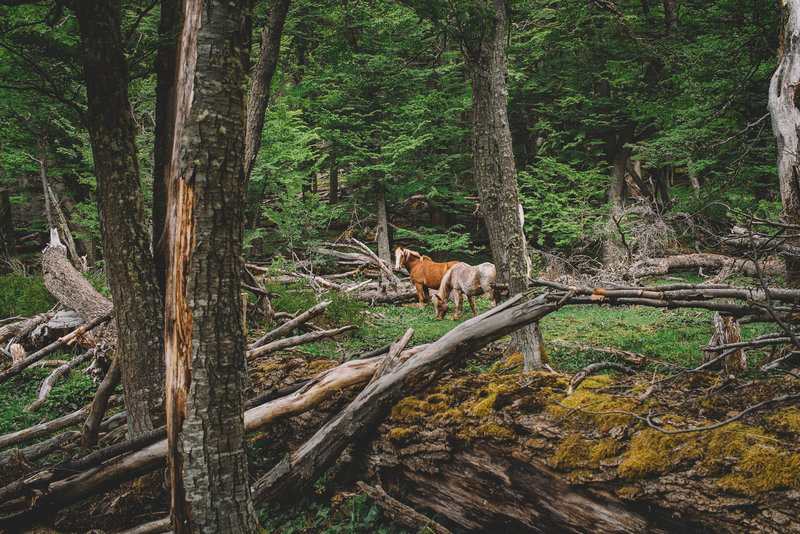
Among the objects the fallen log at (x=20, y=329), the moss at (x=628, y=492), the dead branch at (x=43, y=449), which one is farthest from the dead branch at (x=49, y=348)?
the moss at (x=628, y=492)

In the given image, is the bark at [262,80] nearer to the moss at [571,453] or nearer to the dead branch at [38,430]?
the dead branch at [38,430]

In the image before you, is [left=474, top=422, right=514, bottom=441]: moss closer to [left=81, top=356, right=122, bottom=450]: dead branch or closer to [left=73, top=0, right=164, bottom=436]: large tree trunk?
[left=73, top=0, right=164, bottom=436]: large tree trunk

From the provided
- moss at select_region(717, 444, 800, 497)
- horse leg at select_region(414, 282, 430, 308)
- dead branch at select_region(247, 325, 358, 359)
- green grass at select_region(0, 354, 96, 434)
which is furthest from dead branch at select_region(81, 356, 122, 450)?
horse leg at select_region(414, 282, 430, 308)


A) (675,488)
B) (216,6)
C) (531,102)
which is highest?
(531,102)

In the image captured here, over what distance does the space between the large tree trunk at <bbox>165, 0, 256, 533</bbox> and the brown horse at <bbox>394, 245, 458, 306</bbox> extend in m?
9.61

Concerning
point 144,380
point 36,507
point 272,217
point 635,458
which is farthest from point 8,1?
point 272,217

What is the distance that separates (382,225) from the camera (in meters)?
16.9

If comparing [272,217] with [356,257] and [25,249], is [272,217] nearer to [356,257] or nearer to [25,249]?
[356,257]

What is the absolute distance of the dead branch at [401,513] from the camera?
115 inches

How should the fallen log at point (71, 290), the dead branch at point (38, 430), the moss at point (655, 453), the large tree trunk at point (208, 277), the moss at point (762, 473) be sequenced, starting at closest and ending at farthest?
the moss at point (762, 473) → the large tree trunk at point (208, 277) → the moss at point (655, 453) → the dead branch at point (38, 430) → the fallen log at point (71, 290)

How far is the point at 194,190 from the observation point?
2.13 metres

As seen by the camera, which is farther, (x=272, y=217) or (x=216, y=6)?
(x=272, y=217)

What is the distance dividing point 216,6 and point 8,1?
85.2 inches

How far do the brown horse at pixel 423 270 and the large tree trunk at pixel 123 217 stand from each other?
29.1ft
